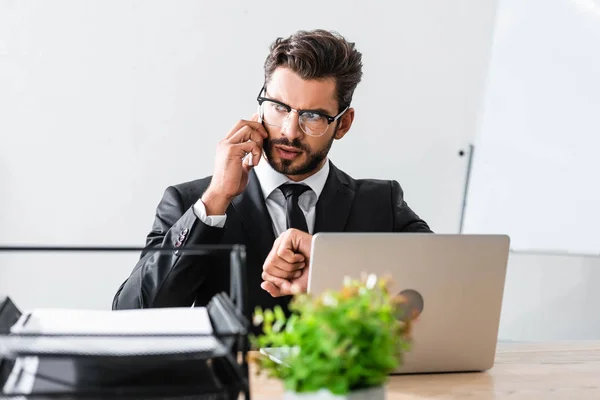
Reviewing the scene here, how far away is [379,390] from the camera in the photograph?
986 millimetres

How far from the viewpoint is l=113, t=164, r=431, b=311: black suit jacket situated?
211 cm

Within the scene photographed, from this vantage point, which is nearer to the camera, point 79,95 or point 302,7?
Result: point 79,95

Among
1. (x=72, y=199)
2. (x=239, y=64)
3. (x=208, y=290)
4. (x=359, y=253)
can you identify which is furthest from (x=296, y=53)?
(x=72, y=199)

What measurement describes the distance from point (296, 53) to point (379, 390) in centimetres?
151

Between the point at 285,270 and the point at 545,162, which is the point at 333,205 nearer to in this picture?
the point at 285,270

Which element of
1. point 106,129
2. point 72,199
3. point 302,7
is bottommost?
point 72,199

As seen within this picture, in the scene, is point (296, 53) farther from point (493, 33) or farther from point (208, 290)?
point (493, 33)

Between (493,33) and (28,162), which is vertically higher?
(493,33)

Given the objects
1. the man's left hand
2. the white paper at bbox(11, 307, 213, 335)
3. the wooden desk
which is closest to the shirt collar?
the man's left hand

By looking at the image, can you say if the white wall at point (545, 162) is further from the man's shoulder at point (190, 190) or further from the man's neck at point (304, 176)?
the man's shoulder at point (190, 190)

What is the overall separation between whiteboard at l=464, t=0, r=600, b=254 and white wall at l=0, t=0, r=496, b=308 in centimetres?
62

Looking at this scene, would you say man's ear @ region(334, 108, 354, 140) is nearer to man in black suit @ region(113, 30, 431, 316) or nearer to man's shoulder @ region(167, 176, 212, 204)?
man in black suit @ region(113, 30, 431, 316)

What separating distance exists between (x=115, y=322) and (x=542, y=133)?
2.98m

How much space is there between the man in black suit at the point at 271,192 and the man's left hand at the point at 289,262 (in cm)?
31
